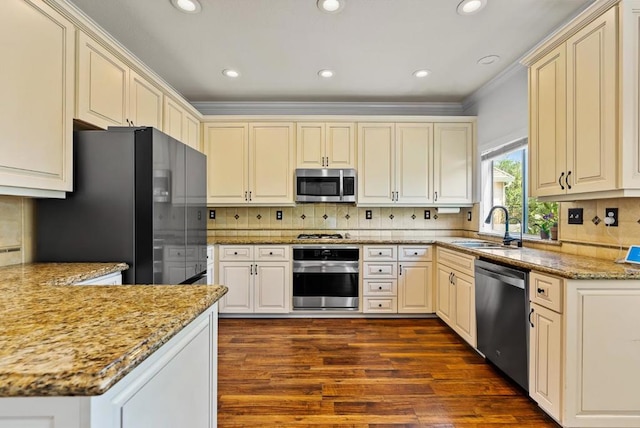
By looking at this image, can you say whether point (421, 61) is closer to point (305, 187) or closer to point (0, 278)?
point (305, 187)

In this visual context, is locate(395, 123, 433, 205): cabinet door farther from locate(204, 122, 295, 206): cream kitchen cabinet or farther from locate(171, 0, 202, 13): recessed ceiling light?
locate(171, 0, 202, 13): recessed ceiling light

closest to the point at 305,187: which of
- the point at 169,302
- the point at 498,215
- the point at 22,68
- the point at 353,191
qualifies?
the point at 353,191

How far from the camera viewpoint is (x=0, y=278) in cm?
153

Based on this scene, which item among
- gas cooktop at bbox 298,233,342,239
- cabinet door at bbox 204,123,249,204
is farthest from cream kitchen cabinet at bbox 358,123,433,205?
cabinet door at bbox 204,123,249,204

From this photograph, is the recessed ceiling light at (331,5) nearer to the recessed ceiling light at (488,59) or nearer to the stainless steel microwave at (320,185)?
the recessed ceiling light at (488,59)

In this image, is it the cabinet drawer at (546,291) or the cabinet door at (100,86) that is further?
the cabinet door at (100,86)

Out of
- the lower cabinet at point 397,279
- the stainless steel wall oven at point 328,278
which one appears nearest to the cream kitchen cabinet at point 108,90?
the stainless steel wall oven at point 328,278

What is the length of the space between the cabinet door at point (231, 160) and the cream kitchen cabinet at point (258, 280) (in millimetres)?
681

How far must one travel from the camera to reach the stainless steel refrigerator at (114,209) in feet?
6.33

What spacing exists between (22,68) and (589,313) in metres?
3.14

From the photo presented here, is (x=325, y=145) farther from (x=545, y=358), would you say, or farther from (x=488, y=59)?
(x=545, y=358)

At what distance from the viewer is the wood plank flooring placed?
1.92 meters

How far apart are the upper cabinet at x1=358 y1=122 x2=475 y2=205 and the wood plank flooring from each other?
5.07ft

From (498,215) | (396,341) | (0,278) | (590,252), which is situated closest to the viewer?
(0,278)
